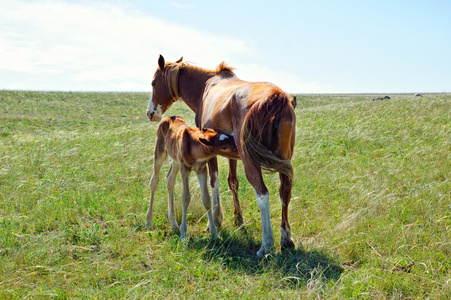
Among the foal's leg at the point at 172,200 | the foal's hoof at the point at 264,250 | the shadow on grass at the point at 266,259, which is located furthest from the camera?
the foal's leg at the point at 172,200

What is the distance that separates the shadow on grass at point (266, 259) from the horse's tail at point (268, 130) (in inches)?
41.2

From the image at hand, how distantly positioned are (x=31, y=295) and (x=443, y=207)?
520 centimetres

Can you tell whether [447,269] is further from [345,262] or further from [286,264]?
[286,264]

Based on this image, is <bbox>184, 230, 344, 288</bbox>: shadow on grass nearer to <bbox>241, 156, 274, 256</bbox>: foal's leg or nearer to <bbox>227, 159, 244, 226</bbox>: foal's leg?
<bbox>241, 156, 274, 256</bbox>: foal's leg

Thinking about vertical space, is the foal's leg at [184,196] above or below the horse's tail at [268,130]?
below

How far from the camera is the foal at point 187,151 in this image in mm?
4426

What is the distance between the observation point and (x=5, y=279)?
3.78 m

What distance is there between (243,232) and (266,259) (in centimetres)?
95

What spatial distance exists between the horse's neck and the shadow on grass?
279 cm

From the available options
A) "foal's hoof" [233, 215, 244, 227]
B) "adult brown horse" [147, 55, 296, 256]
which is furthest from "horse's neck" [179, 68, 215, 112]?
"foal's hoof" [233, 215, 244, 227]

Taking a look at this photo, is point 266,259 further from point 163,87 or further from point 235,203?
point 163,87

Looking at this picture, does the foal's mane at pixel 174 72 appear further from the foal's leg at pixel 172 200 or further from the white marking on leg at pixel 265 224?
the white marking on leg at pixel 265 224

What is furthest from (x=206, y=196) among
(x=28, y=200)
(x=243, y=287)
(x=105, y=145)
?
(x=105, y=145)

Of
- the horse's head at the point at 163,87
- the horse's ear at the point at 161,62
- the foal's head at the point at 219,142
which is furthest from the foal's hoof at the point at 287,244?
the horse's ear at the point at 161,62
